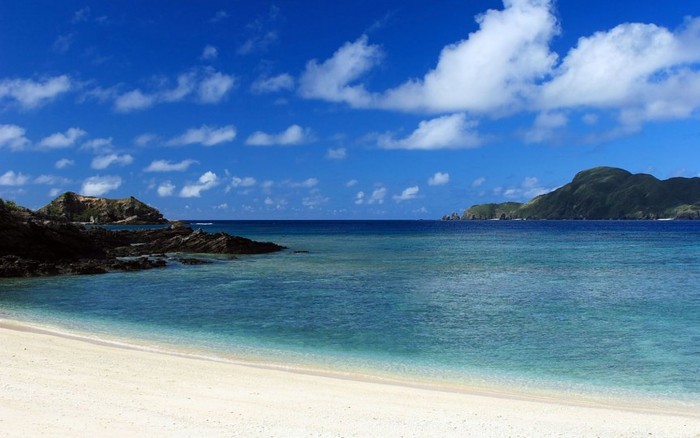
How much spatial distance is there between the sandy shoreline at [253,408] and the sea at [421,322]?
1742 millimetres

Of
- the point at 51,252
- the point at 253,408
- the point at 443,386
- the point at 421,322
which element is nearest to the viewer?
the point at 253,408

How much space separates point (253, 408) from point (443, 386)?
5264 millimetres

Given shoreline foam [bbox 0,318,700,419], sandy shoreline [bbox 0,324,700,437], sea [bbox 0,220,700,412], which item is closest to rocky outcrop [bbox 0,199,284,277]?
sea [bbox 0,220,700,412]

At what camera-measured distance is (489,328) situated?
20.5 meters

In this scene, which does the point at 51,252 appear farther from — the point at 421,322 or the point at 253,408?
the point at 253,408

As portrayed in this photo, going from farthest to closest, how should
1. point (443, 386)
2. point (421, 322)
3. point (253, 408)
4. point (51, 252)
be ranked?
point (51, 252) → point (421, 322) → point (443, 386) → point (253, 408)

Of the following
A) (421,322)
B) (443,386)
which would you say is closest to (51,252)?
(421,322)

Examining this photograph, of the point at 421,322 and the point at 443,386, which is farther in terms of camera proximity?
the point at 421,322

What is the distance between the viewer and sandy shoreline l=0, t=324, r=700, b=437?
9469mm

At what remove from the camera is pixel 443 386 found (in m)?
13.7

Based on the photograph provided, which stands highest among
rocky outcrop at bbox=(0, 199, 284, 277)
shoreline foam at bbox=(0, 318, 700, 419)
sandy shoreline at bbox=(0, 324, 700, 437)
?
rocky outcrop at bbox=(0, 199, 284, 277)

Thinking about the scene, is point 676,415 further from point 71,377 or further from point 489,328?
point 71,377

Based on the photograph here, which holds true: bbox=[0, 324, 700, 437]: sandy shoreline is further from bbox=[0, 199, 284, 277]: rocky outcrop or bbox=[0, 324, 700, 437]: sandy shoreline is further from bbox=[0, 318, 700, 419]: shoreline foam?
bbox=[0, 199, 284, 277]: rocky outcrop

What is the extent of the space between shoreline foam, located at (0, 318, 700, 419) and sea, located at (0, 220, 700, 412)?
85 mm
